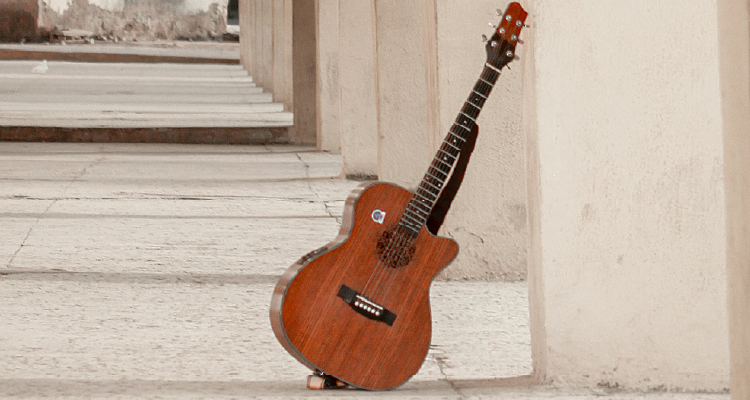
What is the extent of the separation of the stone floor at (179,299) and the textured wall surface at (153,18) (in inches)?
1763

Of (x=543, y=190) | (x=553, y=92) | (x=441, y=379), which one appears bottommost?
A: (x=441, y=379)

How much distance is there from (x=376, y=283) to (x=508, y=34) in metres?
0.97

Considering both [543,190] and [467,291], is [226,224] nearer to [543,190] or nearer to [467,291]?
[467,291]

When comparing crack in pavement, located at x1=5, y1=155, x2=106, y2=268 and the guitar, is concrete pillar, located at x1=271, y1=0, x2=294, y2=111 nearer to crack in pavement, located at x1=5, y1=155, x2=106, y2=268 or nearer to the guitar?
crack in pavement, located at x1=5, y1=155, x2=106, y2=268

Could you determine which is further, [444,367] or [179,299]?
[179,299]

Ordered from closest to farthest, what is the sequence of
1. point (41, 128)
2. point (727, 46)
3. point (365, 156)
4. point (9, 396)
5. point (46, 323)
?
1. point (727, 46)
2. point (9, 396)
3. point (46, 323)
4. point (365, 156)
5. point (41, 128)

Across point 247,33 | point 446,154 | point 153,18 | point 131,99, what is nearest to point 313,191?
point 446,154

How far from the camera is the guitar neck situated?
3842 millimetres

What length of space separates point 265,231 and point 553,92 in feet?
13.7

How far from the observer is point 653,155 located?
3.89 meters

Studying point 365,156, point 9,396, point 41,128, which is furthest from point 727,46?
point 41,128

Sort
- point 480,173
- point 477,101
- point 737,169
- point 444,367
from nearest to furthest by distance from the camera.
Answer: point 737,169 < point 477,101 < point 444,367 < point 480,173

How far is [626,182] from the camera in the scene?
12.8ft

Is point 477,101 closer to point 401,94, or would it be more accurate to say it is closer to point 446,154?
point 446,154
